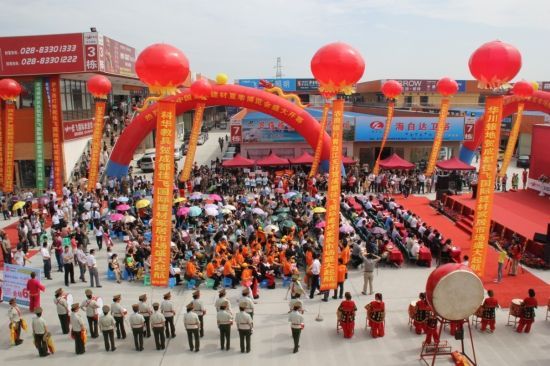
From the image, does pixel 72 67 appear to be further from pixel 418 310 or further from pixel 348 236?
pixel 418 310

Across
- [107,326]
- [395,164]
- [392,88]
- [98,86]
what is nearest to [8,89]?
[98,86]

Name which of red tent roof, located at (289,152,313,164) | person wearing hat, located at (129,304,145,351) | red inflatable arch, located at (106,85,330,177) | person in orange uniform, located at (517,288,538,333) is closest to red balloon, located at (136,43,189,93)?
person wearing hat, located at (129,304,145,351)

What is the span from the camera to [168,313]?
356 inches

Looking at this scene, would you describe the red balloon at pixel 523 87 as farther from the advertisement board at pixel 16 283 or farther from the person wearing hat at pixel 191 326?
the advertisement board at pixel 16 283

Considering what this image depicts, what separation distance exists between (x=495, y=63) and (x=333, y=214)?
477cm

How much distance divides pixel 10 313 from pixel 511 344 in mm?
9758

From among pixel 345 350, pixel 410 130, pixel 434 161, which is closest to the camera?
pixel 345 350

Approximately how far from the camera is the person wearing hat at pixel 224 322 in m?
8.69

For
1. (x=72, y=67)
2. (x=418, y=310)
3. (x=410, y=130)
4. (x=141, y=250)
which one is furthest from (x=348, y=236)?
(x=72, y=67)

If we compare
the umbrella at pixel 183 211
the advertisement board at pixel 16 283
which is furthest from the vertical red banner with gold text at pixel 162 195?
the umbrella at pixel 183 211

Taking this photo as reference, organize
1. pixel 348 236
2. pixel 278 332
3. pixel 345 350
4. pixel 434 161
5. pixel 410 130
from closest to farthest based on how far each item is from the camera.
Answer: pixel 345 350, pixel 278 332, pixel 348 236, pixel 434 161, pixel 410 130

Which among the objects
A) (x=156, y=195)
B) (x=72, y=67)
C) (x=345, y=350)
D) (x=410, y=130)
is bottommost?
(x=345, y=350)

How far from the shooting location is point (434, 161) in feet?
74.4

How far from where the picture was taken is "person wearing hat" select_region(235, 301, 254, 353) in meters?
8.59
